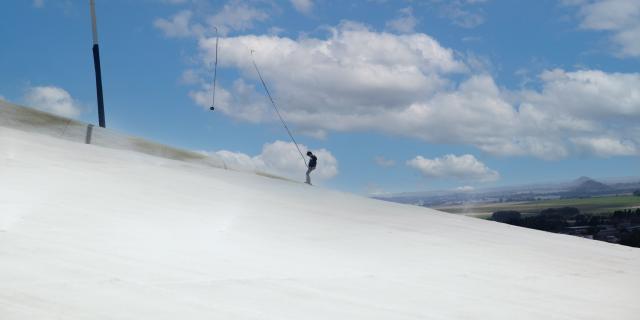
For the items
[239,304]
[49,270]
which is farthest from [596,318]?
[49,270]

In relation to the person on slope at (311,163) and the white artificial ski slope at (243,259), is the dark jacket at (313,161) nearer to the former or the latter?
the person on slope at (311,163)

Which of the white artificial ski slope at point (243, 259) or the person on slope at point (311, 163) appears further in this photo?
the person on slope at point (311, 163)

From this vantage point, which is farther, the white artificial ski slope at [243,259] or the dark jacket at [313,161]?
the dark jacket at [313,161]

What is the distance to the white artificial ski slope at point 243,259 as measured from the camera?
13.6ft

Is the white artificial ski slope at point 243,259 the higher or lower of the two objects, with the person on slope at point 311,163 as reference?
lower

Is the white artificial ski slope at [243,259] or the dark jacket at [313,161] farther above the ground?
the dark jacket at [313,161]

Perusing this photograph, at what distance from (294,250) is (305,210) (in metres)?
3.31

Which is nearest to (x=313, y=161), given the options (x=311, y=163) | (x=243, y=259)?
(x=311, y=163)

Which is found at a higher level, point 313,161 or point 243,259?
point 313,161

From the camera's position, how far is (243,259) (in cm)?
557

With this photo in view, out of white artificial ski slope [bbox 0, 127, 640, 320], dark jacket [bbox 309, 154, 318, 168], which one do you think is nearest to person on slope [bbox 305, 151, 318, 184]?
dark jacket [bbox 309, 154, 318, 168]

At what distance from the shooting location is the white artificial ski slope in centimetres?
413

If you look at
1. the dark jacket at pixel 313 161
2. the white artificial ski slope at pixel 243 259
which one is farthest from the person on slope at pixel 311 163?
the white artificial ski slope at pixel 243 259

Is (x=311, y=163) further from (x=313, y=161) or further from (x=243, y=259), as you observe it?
(x=243, y=259)
